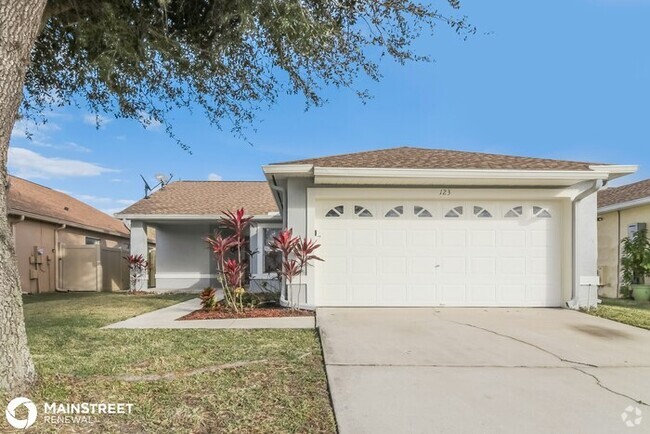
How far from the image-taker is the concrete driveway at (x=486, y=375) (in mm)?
3209

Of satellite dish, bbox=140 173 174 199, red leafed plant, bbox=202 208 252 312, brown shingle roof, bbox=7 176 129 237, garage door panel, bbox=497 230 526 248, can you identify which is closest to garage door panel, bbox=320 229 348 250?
red leafed plant, bbox=202 208 252 312

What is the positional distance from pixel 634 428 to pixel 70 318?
8.64 metres

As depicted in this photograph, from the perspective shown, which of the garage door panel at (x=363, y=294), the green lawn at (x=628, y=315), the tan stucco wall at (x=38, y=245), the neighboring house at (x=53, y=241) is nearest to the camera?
the green lawn at (x=628, y=315)

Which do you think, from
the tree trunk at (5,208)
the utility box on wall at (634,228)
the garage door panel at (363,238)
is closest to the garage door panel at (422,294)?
the garage door panel at (363,238)

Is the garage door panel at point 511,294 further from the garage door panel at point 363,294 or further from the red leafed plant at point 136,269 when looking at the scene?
the red leafed plant at point 136,269

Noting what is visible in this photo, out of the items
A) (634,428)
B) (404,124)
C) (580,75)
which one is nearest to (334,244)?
(404,124)

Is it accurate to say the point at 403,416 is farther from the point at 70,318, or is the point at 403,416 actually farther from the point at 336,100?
the point at 70,318

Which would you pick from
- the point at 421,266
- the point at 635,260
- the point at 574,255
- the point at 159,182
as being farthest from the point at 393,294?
the point at 159,182

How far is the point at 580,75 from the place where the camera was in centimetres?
1027

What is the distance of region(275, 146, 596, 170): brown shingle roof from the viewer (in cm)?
866

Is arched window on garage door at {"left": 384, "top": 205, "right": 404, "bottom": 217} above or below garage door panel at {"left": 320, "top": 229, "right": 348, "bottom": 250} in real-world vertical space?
above

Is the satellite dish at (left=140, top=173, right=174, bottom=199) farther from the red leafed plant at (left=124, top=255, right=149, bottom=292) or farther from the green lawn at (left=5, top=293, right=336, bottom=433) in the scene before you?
the green lawn at (left=5, top=293, right=336, bottom=433)

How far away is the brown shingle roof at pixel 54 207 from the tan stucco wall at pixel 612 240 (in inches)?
757

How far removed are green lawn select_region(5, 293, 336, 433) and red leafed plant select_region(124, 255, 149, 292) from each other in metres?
7.80
